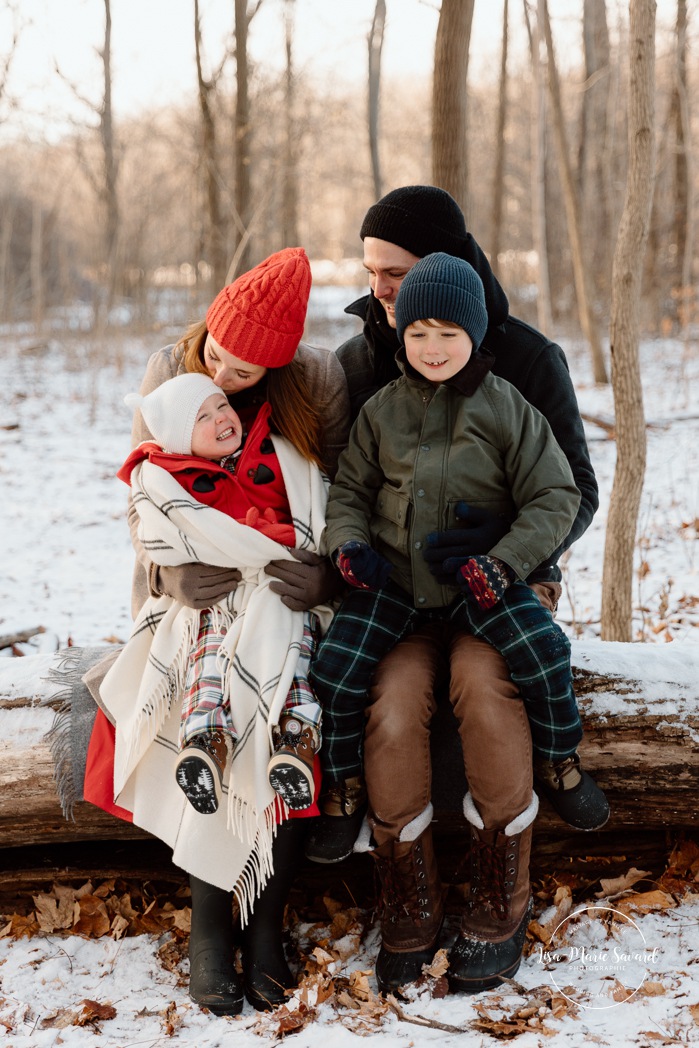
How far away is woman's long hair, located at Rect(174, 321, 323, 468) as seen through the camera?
2736 millimetres

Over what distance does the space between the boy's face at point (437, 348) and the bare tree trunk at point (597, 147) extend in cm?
1084

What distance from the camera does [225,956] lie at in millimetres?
2436

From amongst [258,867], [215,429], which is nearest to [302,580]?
[215,429]

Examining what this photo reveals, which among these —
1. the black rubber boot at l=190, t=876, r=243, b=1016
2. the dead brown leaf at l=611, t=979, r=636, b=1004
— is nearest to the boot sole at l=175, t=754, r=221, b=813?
the black rubber boot at l=190, t=876, r=243, b=1016

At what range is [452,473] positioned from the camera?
2500mm

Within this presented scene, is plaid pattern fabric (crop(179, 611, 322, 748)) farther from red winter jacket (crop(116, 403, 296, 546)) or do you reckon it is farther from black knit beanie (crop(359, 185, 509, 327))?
black knit beanie (crop(359, 185, 509, 327))

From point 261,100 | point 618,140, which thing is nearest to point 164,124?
point 261,100

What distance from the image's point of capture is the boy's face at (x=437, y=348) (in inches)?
97.1

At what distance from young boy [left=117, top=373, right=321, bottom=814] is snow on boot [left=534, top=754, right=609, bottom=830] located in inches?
27.3

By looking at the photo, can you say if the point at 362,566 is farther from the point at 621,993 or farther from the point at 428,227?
the point at 621,993

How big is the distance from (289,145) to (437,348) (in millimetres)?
11656

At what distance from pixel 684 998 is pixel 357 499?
5.33 feet

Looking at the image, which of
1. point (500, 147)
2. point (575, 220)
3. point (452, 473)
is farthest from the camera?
point (500, 147)

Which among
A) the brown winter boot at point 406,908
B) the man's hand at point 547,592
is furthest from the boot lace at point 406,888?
the man's hand at point 547,592
